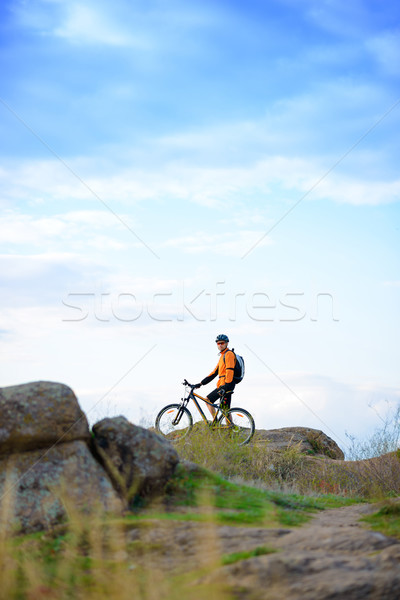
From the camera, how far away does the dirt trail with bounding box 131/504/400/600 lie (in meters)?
3.91

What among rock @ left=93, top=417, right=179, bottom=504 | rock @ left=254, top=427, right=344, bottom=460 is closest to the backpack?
rock @ left=254, top=427, right=344, bottom=460

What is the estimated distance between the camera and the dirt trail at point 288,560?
12.8 ft

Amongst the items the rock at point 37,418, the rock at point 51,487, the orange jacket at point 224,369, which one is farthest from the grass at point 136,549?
the orange jacket at point 224,369

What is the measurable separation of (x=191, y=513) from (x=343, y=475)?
367 inches

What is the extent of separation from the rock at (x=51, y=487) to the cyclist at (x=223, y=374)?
8144mm

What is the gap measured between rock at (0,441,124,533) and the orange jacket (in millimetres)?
8129

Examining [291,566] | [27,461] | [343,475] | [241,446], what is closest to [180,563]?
[291,566]

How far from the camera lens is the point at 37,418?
20.9ft

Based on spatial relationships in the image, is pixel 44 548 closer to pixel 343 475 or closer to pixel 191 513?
pixel 191 513

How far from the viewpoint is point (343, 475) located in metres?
14.4

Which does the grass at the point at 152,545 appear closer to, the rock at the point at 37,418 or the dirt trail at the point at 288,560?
the dirt trail at the point at 288,560

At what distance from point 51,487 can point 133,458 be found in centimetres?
91

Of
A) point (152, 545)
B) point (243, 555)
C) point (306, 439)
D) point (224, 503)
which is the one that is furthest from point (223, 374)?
point (243, 555)

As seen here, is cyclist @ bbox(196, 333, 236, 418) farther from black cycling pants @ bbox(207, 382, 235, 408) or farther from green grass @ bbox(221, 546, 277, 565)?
green grass @ bbox(221, 546, 277, 565)
